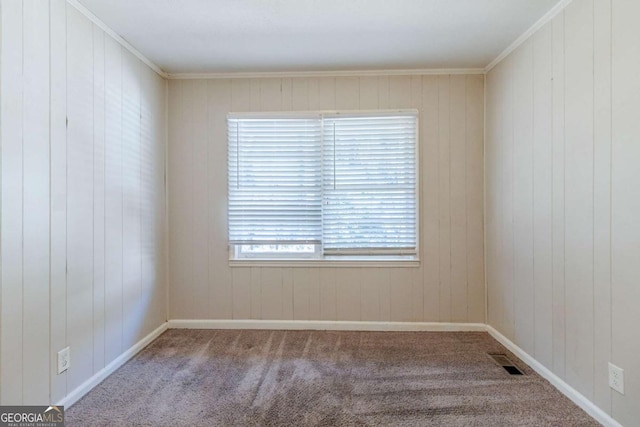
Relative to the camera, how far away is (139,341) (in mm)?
2857

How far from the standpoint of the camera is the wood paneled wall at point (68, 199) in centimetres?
169

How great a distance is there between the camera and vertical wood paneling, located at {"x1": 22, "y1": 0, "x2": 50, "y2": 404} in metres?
1.76

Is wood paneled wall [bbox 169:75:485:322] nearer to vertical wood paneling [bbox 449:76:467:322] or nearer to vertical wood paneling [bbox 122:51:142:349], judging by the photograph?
vertical wood paneling [bbox 449:76:467:322]

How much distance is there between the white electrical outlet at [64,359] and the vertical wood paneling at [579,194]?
314 cm

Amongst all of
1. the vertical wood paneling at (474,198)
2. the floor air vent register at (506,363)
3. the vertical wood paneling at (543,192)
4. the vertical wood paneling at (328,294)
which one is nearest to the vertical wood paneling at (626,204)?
the vertical wood paneling at (543,192)

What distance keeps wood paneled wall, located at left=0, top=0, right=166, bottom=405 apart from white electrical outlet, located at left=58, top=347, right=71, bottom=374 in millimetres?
34

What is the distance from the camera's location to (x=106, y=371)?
7.84 ft

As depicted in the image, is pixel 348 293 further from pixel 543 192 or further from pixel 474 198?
pixel 543 192

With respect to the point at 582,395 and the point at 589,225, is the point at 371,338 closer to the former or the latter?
the point at 582,395

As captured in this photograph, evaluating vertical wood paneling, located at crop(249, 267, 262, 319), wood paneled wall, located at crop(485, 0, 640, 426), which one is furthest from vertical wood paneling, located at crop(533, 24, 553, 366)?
vertical wood paneling, located at crop(249, 267, 262, 319)

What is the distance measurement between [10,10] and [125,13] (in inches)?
28.5

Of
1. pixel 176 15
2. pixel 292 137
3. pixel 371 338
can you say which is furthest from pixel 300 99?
pixel 371 338

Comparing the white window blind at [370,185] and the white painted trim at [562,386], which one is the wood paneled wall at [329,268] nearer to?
the white window blind at [370,185]

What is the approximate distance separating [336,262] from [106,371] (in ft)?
6.68
